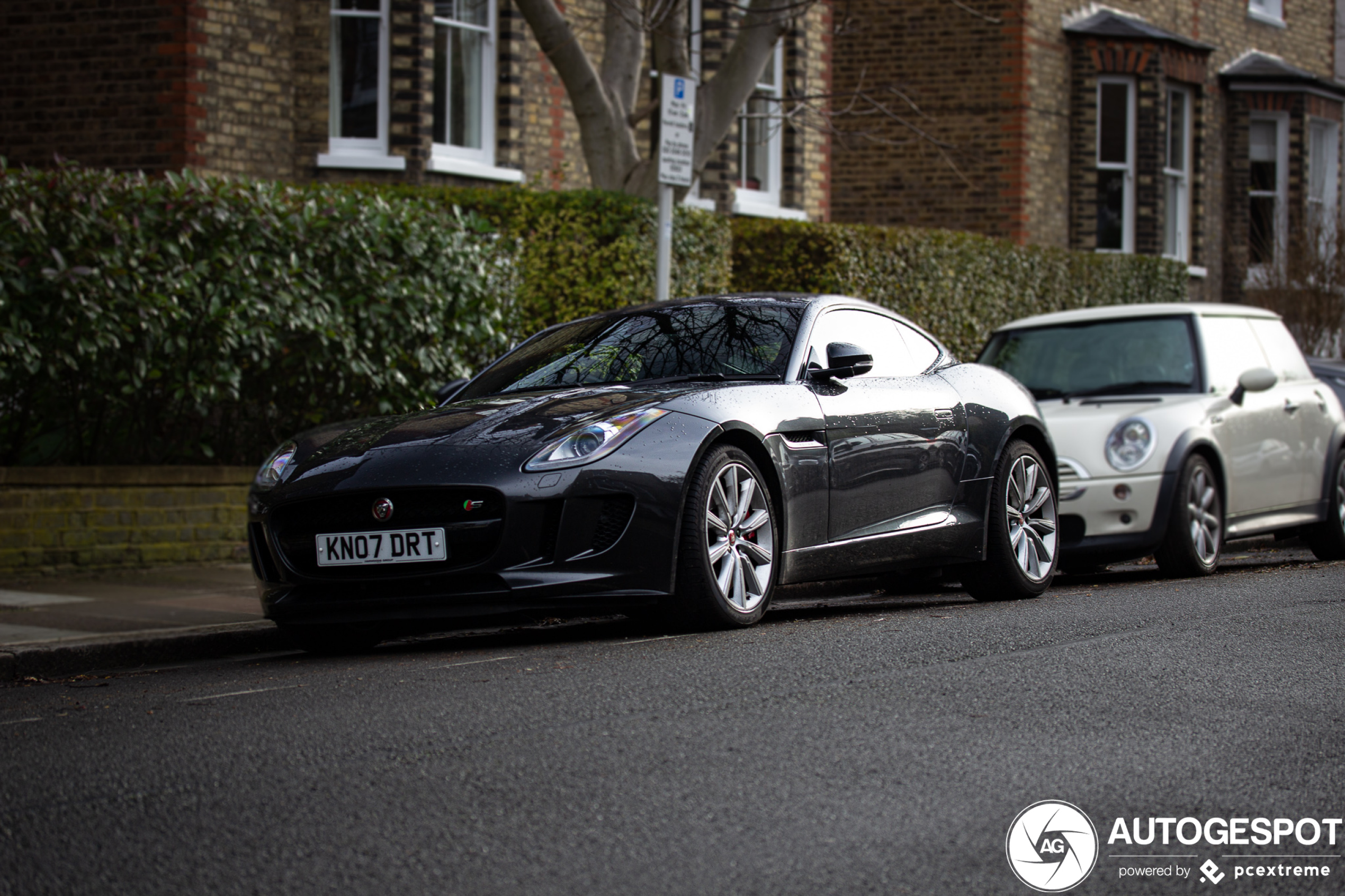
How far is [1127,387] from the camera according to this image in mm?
10117

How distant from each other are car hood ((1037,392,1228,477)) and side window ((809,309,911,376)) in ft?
5.25

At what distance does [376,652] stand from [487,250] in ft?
16.3

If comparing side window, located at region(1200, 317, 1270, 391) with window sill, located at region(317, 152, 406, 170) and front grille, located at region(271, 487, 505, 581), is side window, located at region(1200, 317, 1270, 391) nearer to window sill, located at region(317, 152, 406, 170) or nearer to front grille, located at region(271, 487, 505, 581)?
front grille, located at region(271, 487, 505, 581)

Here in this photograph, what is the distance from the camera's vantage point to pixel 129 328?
31.5 feet

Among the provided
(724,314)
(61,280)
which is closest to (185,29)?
(61,280)

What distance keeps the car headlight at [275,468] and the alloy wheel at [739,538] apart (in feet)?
5.86

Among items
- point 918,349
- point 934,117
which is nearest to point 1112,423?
point 918,349

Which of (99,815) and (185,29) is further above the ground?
(185,29)

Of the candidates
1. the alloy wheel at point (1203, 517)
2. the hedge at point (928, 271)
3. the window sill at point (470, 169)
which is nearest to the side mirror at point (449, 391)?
the alloy wheel at point (1203, 517)

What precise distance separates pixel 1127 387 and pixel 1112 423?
711 mm

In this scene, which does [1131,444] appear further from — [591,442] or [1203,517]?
[591,442]

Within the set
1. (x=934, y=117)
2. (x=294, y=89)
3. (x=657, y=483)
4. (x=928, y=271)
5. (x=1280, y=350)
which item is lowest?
(x=657, y=483)

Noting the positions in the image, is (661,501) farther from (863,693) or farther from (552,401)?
(863,693)

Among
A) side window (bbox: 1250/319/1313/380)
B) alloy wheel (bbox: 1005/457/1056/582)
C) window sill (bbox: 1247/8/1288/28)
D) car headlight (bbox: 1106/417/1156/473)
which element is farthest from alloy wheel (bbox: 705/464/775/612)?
window sill (bbox: 1247/8/1288/28)
